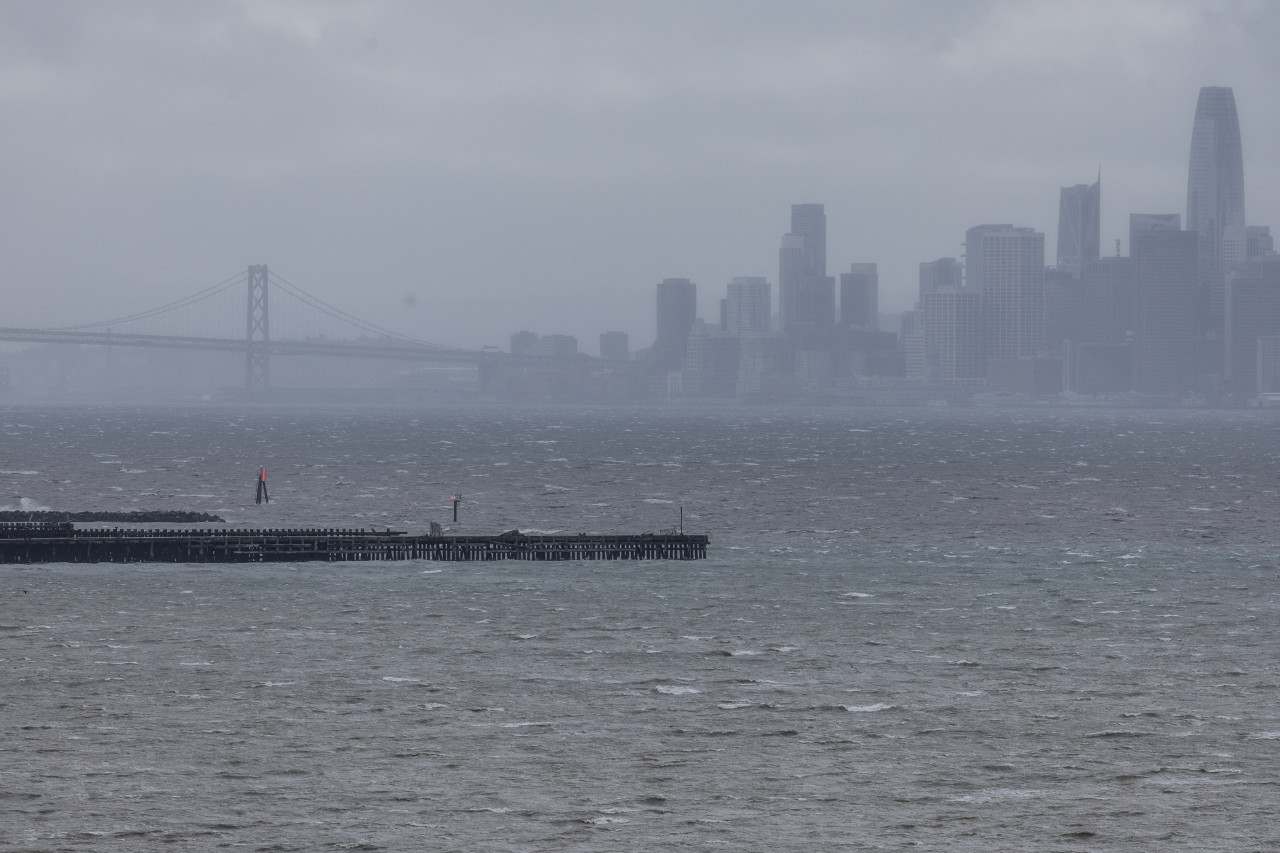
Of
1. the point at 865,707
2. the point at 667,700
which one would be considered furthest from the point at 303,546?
the point at 865,707

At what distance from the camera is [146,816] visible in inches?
Result: 987

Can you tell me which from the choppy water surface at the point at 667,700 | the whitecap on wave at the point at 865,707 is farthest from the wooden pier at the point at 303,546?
the whitecap on wave at the point at 865,707

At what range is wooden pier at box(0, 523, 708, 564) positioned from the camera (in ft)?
197

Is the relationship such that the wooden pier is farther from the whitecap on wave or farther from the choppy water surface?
the whitecap on wave

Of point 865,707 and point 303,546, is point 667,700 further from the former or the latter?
point 303,546

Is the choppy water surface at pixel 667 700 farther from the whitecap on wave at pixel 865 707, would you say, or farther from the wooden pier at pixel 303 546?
the wooden pier at pixel 303 546

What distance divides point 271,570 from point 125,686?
22.8 metres

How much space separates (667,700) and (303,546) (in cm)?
3082

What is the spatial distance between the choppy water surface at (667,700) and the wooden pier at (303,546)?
5.71 ft

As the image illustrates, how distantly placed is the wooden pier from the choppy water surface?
1.74 m

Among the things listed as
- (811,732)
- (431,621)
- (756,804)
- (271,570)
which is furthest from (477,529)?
(756,804)

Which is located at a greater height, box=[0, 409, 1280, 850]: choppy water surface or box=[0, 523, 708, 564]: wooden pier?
box=[0, 523, 708, 564]: wooden pier

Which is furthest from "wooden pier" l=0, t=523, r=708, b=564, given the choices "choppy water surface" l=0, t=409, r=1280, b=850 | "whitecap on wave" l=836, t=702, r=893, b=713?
"whitecap on wave" l=836, t=702, r=893, b=713

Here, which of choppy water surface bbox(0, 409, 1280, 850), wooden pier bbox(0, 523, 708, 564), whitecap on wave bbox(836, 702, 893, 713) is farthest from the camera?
wooden pier bbox(0, 523, 708, 564)
